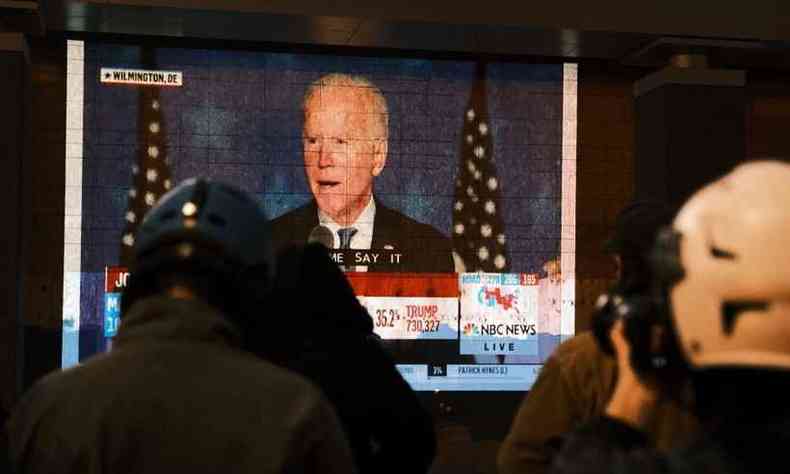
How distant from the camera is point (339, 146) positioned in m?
8.10

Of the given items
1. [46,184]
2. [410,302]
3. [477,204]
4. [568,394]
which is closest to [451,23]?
[477,204]

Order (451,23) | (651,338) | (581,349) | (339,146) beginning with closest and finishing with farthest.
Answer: (651,338), (581,349), (451,23), (339,146)

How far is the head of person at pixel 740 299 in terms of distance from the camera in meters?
1.42

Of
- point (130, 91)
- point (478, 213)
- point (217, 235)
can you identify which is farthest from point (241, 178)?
point (217, 235)

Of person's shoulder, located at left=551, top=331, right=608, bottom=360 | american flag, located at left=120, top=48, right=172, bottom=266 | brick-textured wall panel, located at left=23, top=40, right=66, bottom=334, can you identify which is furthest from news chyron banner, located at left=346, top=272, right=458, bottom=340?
person's shoulder, located at left=551, top=331, right=608, bottom=360

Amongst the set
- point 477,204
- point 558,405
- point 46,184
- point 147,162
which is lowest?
point 558,405

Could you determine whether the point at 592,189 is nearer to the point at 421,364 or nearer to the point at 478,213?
the point at 478,213

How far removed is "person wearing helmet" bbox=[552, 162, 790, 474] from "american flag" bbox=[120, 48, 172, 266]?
6631 millimetres

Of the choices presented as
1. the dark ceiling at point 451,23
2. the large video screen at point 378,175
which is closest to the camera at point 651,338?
the dark ceiling at point 451,23

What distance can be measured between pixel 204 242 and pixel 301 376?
266mm

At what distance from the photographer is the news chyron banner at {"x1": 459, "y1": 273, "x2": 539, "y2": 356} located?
821cm

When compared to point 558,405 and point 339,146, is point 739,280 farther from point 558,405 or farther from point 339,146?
point 339,146

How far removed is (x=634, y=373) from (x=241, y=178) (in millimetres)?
6644

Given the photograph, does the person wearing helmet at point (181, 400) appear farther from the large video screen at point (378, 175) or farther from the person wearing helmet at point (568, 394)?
the large video screen at point (378, 175)
